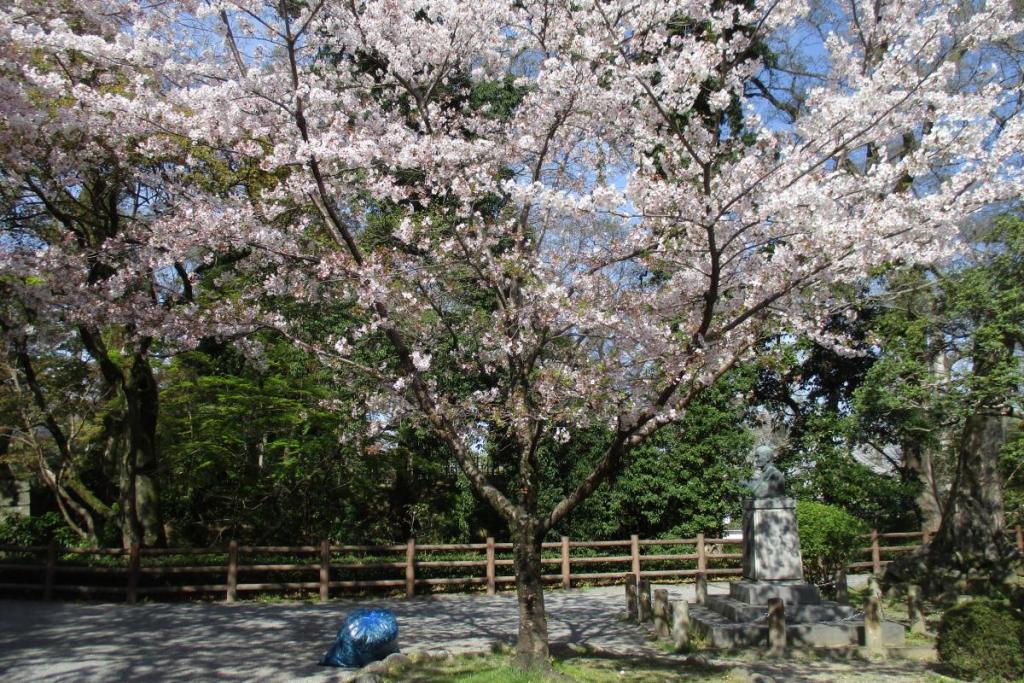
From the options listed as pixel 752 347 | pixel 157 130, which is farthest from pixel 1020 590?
pixel 157 130

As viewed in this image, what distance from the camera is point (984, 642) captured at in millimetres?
6691

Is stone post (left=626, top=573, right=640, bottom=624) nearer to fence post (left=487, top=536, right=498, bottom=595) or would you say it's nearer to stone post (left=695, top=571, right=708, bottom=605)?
stone post (left=695, top=571, right=708, bottom=605)

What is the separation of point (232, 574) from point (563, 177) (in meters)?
8.08

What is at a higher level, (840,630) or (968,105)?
(968,105)

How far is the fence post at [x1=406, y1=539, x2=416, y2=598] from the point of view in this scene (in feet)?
42.1

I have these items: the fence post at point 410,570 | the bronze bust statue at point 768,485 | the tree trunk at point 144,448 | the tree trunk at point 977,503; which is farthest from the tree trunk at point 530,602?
the tree trunk at point 977,503

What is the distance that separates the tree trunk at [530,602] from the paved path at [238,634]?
1.38 m

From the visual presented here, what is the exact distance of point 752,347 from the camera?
6.59 m

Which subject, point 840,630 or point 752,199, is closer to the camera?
point 752,199

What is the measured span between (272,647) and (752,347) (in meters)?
5.89

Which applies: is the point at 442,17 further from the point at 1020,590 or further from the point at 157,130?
the point at 1020,590

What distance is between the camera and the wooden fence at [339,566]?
11914 millimetres

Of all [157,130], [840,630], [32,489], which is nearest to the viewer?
[157,130]

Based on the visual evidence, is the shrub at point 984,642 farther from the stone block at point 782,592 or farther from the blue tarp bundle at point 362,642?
the blue tarp bundle at point 362,642
